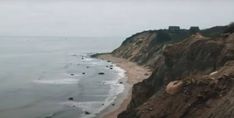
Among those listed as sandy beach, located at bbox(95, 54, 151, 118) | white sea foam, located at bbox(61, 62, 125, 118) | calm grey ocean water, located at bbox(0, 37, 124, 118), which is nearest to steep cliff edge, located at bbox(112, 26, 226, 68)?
sandy beach, located at bbox(95, 54, 151, 118)

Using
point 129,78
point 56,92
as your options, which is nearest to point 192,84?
point 56,92

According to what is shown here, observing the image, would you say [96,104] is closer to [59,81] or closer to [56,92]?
[56,92]

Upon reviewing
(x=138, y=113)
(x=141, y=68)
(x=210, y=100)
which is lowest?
(x=141, y=68)

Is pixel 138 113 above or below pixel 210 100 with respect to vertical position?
below

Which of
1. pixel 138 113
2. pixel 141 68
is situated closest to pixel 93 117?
pixel 138 113

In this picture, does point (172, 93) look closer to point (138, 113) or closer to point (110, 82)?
point (138, 113)

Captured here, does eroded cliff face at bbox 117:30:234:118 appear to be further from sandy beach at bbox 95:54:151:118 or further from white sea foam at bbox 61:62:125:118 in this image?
white sea foam at bbox 61:62:125:118

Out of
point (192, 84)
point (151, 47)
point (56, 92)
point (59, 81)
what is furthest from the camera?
point (151, 47)
